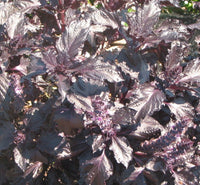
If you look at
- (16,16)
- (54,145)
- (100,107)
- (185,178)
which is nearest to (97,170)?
(54,145)

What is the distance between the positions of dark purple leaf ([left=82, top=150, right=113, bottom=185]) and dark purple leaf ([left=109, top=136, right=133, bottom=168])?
0.38 feet

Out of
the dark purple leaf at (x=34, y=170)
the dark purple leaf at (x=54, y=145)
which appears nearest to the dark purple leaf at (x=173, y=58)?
the dark purple leaf at (x=54, y=145)

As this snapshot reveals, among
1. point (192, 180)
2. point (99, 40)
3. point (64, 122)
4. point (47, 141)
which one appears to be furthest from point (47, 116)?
point (192, 180)

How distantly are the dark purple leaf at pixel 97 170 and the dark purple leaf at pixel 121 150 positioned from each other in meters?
0.12

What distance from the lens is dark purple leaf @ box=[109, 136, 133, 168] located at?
4.47 ft

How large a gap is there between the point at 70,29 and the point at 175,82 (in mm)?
702

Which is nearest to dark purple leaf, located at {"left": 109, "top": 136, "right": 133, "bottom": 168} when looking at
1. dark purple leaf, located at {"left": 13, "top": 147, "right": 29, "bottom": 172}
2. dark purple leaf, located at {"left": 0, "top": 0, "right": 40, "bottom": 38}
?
dark purple leaf, located at {"left": 13, "top": 147, "right": 29, "bottom": 172}

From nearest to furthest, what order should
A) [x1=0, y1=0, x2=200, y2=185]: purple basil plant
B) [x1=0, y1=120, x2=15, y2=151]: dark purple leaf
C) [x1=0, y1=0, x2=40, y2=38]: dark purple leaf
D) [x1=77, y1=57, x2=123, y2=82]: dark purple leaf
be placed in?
[x1=77, y1=57, x2=123, y2=82]: dark purple leaf
[x1=0, y1=0, x2=200, y2=185]: purple basil plant
[x1=0, y1=120, x2=15, y2=151]: dark purple leaf
[x1=0, y1=0, x2=40, y2=38]: dark purple leaf

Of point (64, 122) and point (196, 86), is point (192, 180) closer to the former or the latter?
point (196, 86)

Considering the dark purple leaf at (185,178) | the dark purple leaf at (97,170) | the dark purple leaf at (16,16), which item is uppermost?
the dark purple leaf at (16,16)

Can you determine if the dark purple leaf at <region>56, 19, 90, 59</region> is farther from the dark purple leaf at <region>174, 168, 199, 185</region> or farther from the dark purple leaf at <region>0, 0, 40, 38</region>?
the dark purple leaf at <region>174, 168, 199, 185</region>

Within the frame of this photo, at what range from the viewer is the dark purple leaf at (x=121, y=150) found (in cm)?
136

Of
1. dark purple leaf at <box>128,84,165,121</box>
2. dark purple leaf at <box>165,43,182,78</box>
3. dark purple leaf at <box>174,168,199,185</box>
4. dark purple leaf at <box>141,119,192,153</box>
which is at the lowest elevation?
dark purple leaf at <box>174,168,199,185</box>

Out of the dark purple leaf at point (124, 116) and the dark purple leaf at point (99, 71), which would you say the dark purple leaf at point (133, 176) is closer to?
the dark purple leaf at point (124, 116)
